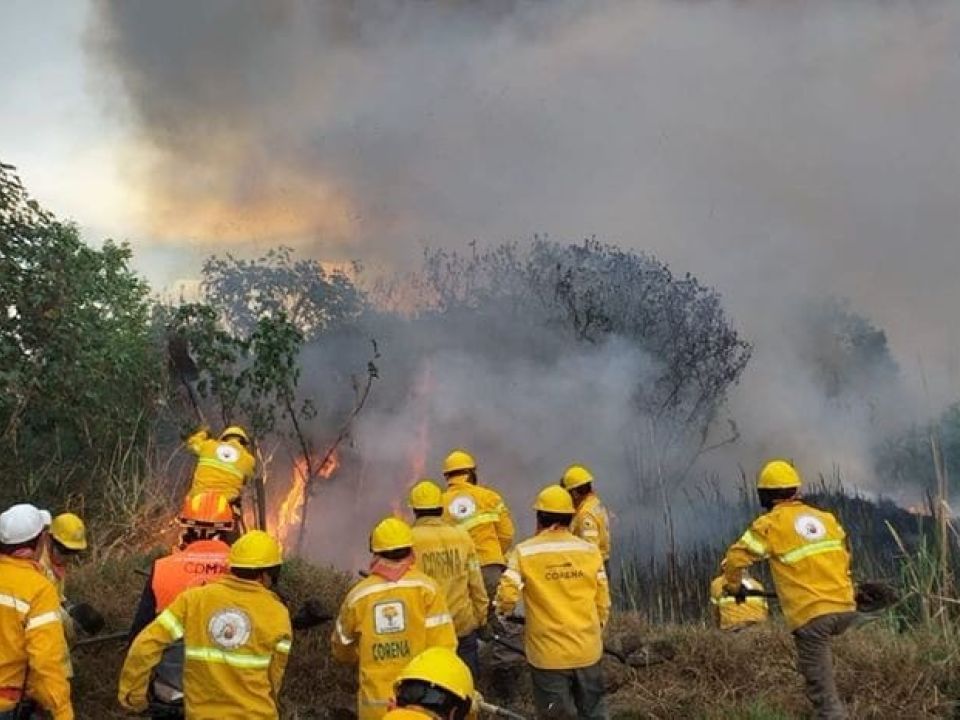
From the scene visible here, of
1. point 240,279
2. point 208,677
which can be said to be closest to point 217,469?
point 208,677

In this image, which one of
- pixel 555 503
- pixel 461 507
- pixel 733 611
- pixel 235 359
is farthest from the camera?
pixel 235 359

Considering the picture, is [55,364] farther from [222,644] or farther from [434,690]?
[434,690]

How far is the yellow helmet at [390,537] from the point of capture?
18.7ft

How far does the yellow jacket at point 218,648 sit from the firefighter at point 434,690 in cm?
187

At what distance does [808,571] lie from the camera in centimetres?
670

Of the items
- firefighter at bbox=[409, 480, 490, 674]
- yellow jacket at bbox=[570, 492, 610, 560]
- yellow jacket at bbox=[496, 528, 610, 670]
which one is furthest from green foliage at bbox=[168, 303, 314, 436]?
yellow jacket at bbox=[496, 528, 610, 670]

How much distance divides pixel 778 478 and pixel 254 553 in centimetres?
417

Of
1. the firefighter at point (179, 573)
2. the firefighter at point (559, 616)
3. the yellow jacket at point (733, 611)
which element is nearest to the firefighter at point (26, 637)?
the firefighter at point (179, 573)

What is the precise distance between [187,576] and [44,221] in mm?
7133

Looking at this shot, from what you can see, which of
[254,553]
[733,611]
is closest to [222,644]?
[254,553]

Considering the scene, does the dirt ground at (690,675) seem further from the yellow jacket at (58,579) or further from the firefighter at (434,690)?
the firefighter at (434,690)

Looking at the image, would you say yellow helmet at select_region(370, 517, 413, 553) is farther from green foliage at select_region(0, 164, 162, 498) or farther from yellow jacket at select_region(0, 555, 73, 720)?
green foliage at select_region(0, 164, 162, 498)

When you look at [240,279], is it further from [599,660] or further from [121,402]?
[599,660]

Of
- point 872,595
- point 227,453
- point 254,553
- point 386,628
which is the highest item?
point 227,453
